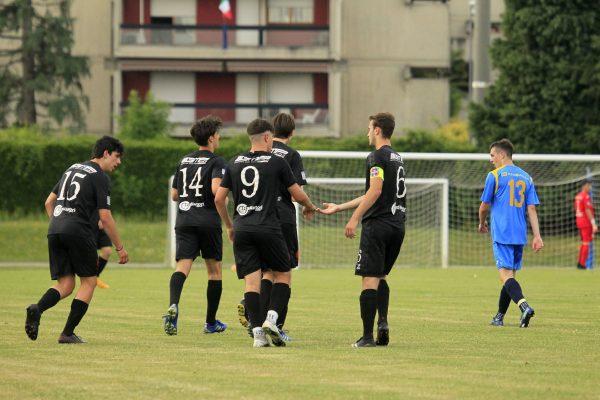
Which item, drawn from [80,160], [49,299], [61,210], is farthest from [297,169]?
[80,160]

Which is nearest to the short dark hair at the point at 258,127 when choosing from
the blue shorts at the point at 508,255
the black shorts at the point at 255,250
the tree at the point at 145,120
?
the black shorts at the point at 255,250

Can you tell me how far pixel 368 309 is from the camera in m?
11.7

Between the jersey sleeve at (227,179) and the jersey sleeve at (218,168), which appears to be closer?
the jersey sleeve at (227,179)

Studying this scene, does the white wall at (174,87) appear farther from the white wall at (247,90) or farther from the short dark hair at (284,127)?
the short dark hair at (284,127)

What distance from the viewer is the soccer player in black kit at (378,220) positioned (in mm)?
11711

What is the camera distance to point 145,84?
173 ft

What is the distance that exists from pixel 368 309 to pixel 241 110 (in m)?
41.5

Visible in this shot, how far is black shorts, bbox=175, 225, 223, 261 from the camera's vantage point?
1326 centimetres

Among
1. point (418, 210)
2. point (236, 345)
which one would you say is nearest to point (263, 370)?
point (236, 345)

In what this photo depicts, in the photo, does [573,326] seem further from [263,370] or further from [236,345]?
[263,370]

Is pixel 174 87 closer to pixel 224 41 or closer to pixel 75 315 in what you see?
pixel 224 41

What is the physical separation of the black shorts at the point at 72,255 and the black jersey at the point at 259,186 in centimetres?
144

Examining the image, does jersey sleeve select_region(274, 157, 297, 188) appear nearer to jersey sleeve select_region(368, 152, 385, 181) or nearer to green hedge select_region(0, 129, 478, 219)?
jersey sleeve select_region(368, 152, 385, 181)

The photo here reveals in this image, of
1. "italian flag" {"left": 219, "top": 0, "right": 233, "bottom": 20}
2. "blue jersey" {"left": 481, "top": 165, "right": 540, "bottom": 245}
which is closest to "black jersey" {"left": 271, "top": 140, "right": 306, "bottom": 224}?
"blue jersey" {"left": 481, "top": 165, "right": 540, "bottom": 245}
